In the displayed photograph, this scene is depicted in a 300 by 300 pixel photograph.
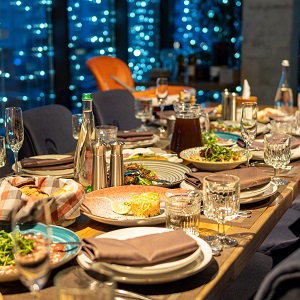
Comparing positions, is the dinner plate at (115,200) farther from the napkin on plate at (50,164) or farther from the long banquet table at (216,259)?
the napkin on plate at (50,164)

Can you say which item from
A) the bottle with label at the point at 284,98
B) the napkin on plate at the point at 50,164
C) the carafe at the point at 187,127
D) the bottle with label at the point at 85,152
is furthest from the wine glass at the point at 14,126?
the bottle with label at the point at 284,98

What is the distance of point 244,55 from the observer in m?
6.22

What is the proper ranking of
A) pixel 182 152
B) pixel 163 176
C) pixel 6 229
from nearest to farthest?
1. pixel 6 229
2. pixel 163 176
3. pixel 182 152

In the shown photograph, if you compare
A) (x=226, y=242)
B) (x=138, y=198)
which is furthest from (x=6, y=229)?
(x=226, y=242)

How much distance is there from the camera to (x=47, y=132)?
9.62 ft

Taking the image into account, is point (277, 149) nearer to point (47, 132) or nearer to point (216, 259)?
point (216, 259)

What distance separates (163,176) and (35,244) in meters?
1.12

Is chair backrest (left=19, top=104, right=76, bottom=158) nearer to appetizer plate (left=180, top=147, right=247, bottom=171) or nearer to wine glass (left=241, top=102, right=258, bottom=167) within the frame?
appetizer plate (left=180, top=147, right=247, bottom=171)

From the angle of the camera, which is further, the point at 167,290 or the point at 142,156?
the point at 142,156

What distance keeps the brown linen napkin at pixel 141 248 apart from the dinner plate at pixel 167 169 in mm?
666

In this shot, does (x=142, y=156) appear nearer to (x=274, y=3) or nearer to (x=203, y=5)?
(x=274, y=3)

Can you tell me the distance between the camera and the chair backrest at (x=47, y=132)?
2.81 meters

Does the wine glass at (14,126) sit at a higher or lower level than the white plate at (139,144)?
higher

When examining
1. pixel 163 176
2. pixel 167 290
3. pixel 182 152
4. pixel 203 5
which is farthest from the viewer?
pixel 203 5
